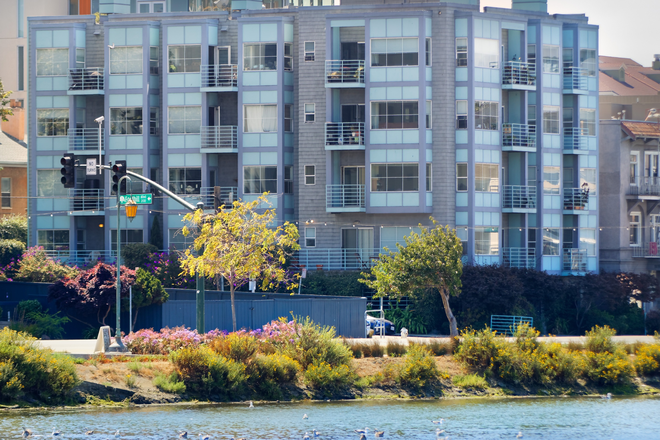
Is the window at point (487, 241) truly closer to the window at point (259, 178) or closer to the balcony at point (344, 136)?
the balcony at point (344, 136)

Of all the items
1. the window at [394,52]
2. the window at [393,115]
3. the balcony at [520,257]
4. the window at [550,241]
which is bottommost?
the balcony at [520,257]

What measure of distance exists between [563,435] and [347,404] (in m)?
7.16

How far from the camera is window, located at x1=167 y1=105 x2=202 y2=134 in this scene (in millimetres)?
57312

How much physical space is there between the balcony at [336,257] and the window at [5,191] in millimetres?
27202

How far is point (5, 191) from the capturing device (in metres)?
70.1

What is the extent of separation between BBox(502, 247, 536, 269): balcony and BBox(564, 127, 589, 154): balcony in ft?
22.2

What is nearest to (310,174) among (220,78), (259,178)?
(259,178)

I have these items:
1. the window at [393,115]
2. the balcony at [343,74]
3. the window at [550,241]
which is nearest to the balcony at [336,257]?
the window at [393,115]

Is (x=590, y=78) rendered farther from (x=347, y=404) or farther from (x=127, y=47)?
(x=347, y=404)

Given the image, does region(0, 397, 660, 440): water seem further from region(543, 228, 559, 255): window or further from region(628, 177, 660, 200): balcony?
region(628, 177, 660, 200): balcony

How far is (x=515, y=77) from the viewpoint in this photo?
55969mm

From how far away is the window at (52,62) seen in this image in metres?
58.6

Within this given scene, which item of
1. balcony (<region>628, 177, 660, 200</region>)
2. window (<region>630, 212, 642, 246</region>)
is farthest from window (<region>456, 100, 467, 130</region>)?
window (<region>630, 212, 642, 246</region>)

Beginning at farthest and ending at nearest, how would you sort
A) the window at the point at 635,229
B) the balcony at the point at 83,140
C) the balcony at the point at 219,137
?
1. the window at the point at 635,229
2. the balcony at the point at 83,140
3. the balcony at the point at 219,137
